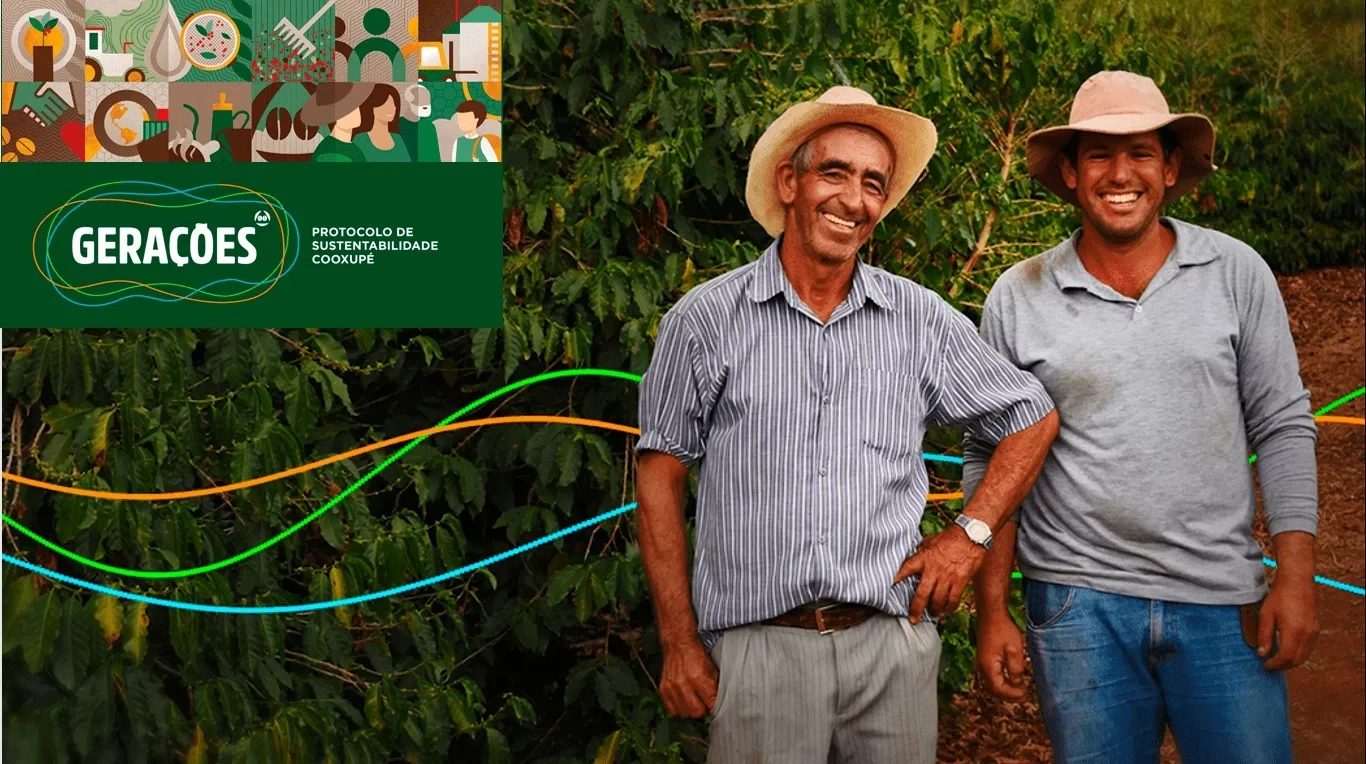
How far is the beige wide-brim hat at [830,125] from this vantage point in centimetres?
208

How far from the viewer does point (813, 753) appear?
6.40ft

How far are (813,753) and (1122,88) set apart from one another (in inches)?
39.5

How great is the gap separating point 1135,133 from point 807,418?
2.01ft

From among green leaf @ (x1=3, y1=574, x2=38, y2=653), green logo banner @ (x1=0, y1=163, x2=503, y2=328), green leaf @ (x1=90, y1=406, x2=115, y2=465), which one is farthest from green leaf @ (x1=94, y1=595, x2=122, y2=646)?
green logo banner @ (x1=0, y1=163, x2=503, y2=328)

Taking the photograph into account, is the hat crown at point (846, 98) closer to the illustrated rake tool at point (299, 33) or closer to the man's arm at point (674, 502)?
the man's arm at point (674, 502)

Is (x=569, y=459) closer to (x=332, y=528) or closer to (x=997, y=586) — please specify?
(x=332, y=528)

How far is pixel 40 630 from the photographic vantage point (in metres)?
2.75

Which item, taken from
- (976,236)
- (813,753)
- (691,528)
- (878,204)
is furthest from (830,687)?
(976,236)

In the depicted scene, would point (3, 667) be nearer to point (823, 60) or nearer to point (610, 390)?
point (610, 390)

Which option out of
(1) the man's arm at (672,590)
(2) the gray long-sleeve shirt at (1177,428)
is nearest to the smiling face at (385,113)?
(1) the man's arm at (672,590)

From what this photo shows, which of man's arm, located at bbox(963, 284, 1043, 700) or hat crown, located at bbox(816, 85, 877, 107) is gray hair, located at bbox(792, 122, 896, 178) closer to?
hat crown, located at bbox(816, 85, 877, 107)

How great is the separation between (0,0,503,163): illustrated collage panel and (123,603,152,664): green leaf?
859 mm

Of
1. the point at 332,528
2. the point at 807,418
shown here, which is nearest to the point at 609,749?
the point at 332,528

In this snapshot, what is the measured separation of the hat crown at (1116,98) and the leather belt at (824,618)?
753 millimetres
